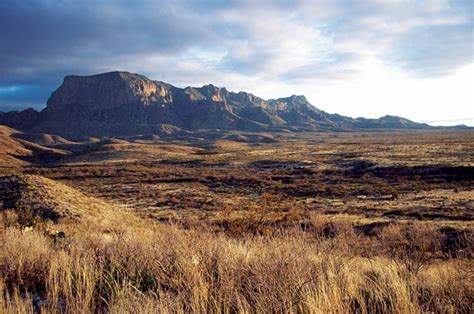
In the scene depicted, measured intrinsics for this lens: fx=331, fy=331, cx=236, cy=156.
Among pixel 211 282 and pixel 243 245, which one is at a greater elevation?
pixel 211 282

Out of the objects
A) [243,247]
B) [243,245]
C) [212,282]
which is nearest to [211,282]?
[212,282]

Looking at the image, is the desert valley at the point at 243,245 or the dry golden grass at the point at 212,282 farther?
the desert valley at the point at 243,245

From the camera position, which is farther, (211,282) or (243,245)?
(243,245)

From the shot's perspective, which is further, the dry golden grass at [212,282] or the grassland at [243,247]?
the grassland at [243,247]

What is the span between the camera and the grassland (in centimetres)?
338

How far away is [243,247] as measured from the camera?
537 centimetres

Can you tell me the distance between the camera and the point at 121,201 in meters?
30.0

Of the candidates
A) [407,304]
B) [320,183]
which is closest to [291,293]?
[407,304]

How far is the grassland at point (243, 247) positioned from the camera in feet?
11.1

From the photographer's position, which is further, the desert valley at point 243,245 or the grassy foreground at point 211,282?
the desert valley at point 243,245

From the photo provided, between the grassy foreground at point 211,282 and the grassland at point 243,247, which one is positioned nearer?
the grassy foreground at point 211,282

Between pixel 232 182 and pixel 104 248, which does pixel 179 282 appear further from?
pixel 232 182

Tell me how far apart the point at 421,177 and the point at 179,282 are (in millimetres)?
43478

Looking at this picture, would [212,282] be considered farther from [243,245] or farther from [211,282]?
[243,245]
